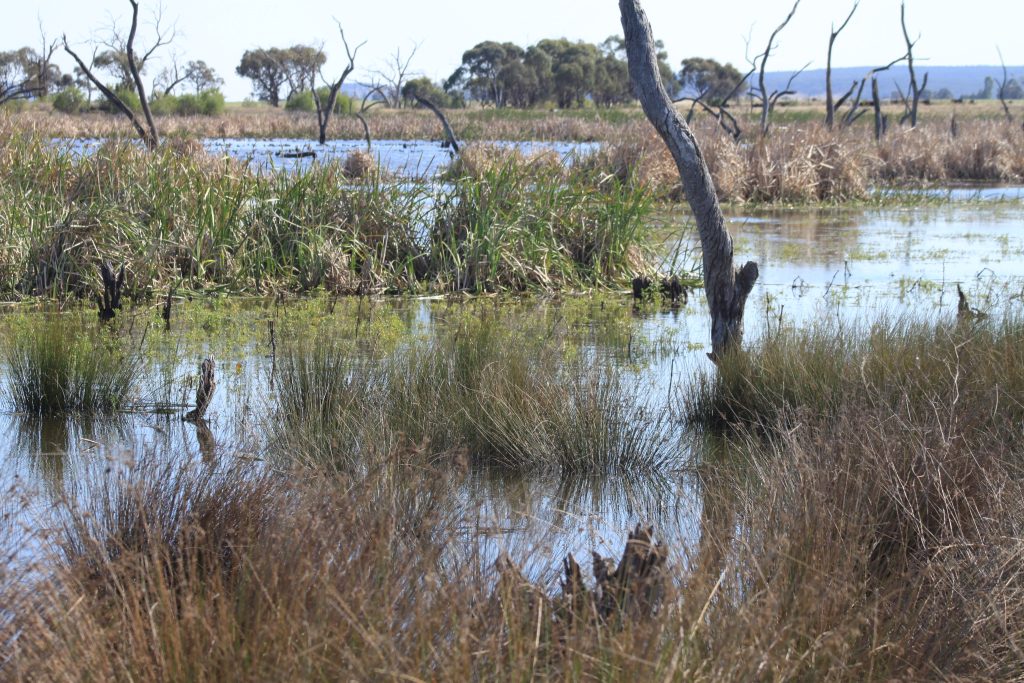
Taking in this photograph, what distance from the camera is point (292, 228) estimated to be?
11.6 metres

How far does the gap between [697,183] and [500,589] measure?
4.85 meters

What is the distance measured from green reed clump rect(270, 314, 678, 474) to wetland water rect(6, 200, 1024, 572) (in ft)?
0.44

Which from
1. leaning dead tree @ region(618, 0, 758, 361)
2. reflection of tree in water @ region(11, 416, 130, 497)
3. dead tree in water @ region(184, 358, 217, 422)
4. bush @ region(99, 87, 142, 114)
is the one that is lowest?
reflection of tree in water @ region(11, 416, 130, 497)

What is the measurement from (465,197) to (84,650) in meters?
9.41

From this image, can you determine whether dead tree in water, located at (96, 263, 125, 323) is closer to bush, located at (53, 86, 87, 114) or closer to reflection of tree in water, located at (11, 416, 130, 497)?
reflection of tree in water, located at (11, 416, 130, 497)

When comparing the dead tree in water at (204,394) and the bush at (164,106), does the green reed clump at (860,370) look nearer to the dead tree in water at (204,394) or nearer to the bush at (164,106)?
the dead tree in water at (204,394)

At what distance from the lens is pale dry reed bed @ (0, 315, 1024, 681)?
2555 mm

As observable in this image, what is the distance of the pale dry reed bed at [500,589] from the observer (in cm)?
255

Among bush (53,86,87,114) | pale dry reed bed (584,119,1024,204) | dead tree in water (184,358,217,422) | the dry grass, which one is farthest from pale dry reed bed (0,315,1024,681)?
bush (53,86,87,114)

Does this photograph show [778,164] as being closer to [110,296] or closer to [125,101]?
[110,296]

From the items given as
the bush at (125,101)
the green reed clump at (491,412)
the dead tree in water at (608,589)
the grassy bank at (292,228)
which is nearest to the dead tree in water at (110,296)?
the grassy bank at (292,228)

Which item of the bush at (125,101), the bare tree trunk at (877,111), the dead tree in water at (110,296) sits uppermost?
the bush at (125,101)

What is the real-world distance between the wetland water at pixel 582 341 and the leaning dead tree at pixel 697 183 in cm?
46

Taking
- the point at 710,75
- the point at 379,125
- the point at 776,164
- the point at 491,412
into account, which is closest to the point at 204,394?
the point at 491,412
